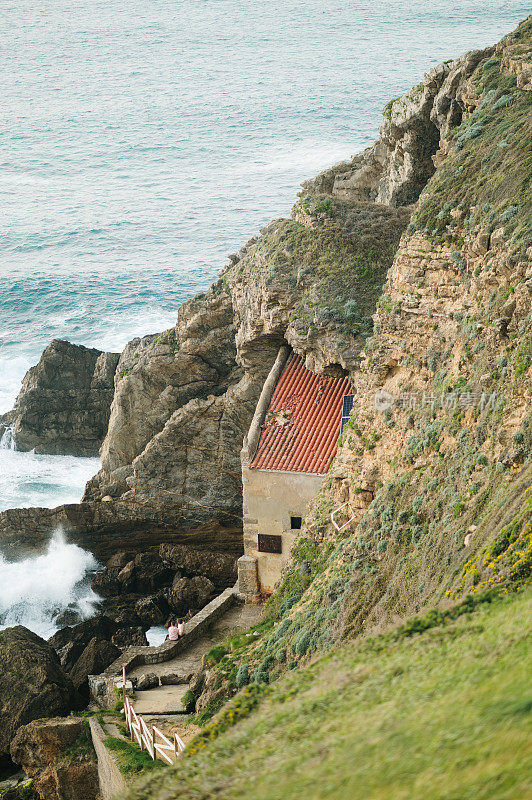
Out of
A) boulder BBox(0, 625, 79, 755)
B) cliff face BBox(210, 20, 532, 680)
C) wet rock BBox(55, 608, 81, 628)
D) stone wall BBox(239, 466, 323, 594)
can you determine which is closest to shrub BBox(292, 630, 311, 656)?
cliff face BBox(210, 20, 532, 680)

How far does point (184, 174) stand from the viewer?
9012cm

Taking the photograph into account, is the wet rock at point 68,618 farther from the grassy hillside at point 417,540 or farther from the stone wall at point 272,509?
the grassy hillside at point 417,540

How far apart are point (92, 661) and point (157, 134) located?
8363 cm

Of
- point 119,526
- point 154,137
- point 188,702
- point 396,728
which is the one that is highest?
point 396,728

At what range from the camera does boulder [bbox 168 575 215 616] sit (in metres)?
30.4

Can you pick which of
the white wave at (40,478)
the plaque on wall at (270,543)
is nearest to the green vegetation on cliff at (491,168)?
the plaque on wall at (270,543)

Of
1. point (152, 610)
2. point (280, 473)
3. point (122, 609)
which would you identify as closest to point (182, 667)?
point (152, 610)

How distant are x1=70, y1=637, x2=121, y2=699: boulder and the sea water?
588 cm

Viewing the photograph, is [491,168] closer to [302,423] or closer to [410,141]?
[410,141]

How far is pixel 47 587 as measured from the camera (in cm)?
3397

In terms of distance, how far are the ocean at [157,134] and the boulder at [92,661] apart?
47.5ft

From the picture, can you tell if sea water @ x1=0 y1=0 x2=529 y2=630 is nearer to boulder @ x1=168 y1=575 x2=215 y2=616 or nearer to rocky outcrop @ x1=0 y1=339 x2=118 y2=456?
rocky outcrop @ x1=0 y1=339 x2=118 y2=456

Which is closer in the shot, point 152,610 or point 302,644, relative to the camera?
point 302,644

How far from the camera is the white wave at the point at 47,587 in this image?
108 feet
